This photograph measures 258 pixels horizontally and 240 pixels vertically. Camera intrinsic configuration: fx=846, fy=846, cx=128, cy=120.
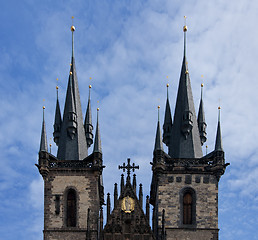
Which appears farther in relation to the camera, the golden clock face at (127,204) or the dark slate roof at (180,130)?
the dark slate roof at (180,130)

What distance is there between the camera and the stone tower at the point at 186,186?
34.8 meters

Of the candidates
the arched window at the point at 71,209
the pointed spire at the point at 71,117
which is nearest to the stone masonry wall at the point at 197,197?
the arched window at the point at 71,209

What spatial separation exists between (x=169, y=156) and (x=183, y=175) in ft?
3.97

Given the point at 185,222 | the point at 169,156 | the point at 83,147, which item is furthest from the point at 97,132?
the point at 185,222

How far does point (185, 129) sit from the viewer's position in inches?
1468

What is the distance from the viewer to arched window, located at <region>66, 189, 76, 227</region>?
116ft

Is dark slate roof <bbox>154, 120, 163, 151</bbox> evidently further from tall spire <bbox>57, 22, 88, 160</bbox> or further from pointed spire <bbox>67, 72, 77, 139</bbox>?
pointed spire <bbox>67, 72, 77, 139</bbox>

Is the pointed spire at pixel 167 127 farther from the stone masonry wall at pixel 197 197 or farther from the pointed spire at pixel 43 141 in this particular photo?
the pointed spire at pixel 43 141

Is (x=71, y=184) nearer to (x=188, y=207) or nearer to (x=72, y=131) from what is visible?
(x=72, y=131)

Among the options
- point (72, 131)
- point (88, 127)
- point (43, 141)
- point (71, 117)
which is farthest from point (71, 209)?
point (88, 127)

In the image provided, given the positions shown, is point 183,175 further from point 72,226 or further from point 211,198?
point 72,226

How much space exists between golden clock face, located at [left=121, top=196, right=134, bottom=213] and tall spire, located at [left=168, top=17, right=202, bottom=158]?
2829 millimetres

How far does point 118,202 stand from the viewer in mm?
35656

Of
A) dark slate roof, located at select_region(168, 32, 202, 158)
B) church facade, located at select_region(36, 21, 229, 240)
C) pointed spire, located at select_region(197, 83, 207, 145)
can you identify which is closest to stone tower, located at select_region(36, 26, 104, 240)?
church facade, located at select_region(36, 21, 229, 240)
